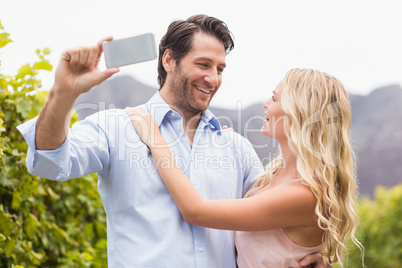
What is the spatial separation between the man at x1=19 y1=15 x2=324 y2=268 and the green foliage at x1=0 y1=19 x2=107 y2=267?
26.9 inches

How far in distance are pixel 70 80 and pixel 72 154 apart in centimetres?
45

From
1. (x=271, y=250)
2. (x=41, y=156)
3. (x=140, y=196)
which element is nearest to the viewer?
(x=41, y=156)

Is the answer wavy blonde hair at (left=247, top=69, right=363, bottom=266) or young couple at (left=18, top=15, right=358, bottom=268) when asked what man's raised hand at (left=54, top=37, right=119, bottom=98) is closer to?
young couple at (left=18, top=15, right=358, bottom=268)

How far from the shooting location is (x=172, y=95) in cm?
300

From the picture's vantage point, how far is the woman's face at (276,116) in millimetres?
2686

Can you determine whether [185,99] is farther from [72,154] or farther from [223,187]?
[72,154]

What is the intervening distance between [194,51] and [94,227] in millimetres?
2139

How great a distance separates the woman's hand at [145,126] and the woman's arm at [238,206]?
0.12 feet

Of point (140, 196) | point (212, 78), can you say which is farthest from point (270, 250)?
point (212, 78)

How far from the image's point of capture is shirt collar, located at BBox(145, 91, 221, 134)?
273cm

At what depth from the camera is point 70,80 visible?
184 centimetres

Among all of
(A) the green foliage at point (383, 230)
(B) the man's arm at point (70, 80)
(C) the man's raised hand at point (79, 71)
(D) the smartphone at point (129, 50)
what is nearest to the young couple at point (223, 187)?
(B) the man's arm at point (70, 80)

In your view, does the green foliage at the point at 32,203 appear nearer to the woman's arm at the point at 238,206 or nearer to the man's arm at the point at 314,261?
the woman's arm at the point at 238,206

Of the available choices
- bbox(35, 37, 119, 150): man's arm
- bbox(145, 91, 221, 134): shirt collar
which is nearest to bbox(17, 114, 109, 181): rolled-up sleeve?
bbox(35, 37, 119, 150): man's arm
